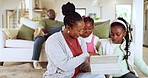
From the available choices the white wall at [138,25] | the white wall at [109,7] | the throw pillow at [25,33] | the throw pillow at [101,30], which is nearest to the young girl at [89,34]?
the throw pillow at [101,30]

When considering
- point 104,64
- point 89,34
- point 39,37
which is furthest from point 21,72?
point 104,64

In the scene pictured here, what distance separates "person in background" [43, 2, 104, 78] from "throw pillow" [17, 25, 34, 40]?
2.84 m

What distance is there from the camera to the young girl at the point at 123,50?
180cm

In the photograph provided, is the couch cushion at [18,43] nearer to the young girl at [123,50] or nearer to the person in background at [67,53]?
the young girl at [123,50]

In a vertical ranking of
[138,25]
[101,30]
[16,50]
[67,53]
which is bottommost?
[16,50]

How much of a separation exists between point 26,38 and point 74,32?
2.95m

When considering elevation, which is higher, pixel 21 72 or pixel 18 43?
pixel 18 43

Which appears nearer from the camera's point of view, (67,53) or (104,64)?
(104,64)

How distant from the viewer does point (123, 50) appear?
1.85 metres

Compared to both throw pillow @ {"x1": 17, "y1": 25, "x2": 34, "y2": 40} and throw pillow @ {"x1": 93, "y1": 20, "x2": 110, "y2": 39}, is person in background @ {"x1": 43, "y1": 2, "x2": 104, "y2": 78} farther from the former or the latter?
throw pillow @ {"x1": 17, "y1": 25, "x2": 34, "y2": 40}

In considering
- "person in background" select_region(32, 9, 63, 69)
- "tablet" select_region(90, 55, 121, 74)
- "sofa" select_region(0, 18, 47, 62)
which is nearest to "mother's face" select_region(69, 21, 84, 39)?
"tablet" select_region(90, 55, 121, 74)

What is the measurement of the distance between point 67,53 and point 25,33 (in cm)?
297

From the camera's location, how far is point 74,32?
1552 mm

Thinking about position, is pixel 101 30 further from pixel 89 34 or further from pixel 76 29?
pixel 76 29
